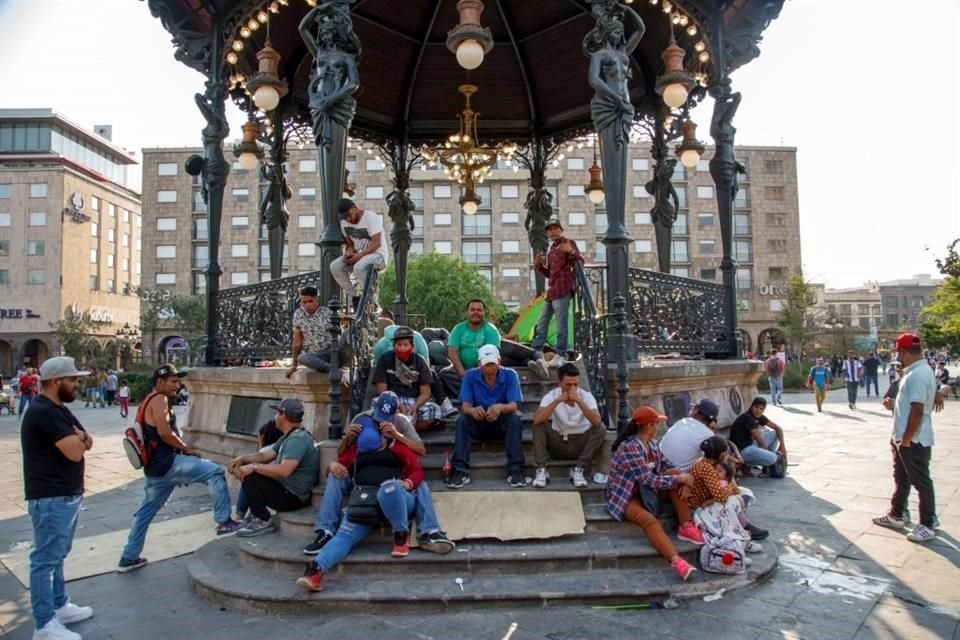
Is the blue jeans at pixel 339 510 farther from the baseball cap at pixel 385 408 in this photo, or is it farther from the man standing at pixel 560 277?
the man standing at pixel 560 277

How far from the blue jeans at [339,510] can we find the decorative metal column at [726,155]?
616cm

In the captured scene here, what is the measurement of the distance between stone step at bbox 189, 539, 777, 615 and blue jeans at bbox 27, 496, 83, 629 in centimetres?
95

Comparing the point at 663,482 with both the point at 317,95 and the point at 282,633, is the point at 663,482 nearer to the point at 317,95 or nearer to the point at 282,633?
the point at 282,633

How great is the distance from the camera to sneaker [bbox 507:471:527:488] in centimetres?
557

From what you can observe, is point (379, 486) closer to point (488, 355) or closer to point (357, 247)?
point (488, 355)

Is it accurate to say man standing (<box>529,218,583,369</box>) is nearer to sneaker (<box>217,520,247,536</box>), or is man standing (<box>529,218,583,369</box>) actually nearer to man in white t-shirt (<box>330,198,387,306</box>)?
man in white t-shirt (<box>330,198,387,306</box>)

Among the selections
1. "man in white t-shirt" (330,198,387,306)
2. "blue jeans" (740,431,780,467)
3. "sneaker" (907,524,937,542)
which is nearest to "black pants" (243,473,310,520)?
"man in white t-shirt" (330,198,387,306)

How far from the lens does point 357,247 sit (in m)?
7.62

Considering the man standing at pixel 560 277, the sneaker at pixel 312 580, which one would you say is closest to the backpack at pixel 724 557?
the sneaker at pixel 312 580

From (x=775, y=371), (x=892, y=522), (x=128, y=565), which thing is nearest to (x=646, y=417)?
(x=892, y=522)

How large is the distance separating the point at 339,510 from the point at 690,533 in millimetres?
2854

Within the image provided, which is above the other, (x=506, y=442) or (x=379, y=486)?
(x=506, y=442)

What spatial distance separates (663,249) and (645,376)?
524 cm

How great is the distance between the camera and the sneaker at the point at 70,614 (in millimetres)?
4230
